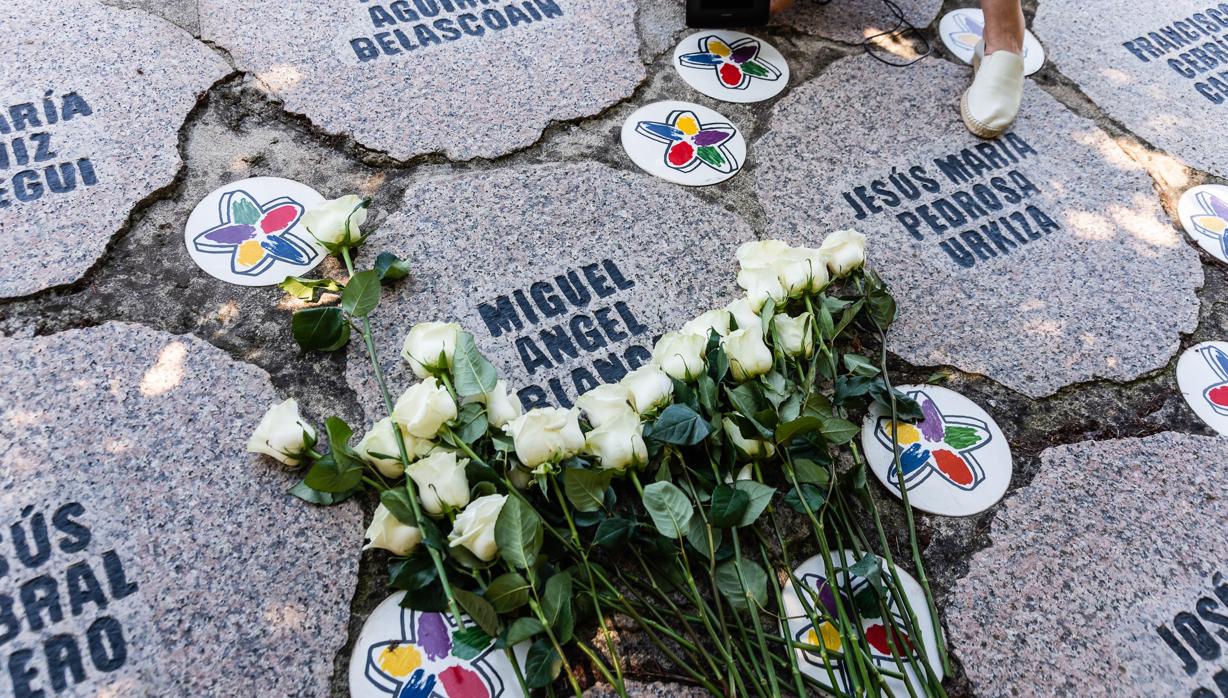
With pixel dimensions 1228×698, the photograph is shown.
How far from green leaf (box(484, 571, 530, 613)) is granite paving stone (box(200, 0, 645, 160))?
1083 millimetres

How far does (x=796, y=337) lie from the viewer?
4.49 ft

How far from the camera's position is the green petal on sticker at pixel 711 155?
1942mm

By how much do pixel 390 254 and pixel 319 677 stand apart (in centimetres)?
79

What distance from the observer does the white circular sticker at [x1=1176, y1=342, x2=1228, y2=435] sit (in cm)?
165

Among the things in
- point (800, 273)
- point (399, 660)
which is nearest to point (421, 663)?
point (399, 660)

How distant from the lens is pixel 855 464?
138cm

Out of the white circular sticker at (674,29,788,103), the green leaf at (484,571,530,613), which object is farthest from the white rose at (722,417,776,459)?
the white circular sticker at (674,29,788,103)

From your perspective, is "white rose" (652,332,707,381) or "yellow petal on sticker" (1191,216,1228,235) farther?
"yellow petal on sticker" (1191,216,1228,235)

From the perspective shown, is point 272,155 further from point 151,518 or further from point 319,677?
point 319,677

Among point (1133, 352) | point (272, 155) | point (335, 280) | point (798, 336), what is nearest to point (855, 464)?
point (798, 336)

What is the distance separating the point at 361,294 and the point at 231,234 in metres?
0.40

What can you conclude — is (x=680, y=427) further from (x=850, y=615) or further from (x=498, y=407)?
(x=850, y=615)

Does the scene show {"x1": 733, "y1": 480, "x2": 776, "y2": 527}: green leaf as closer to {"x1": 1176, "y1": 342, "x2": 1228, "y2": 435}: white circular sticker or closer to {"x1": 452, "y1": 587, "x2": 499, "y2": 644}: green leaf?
{"x1": 452, "y1": 587, "x2": 499, "y2": 644}: green leaf

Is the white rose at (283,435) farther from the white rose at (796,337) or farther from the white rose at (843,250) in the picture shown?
the white rose at (843,250)
